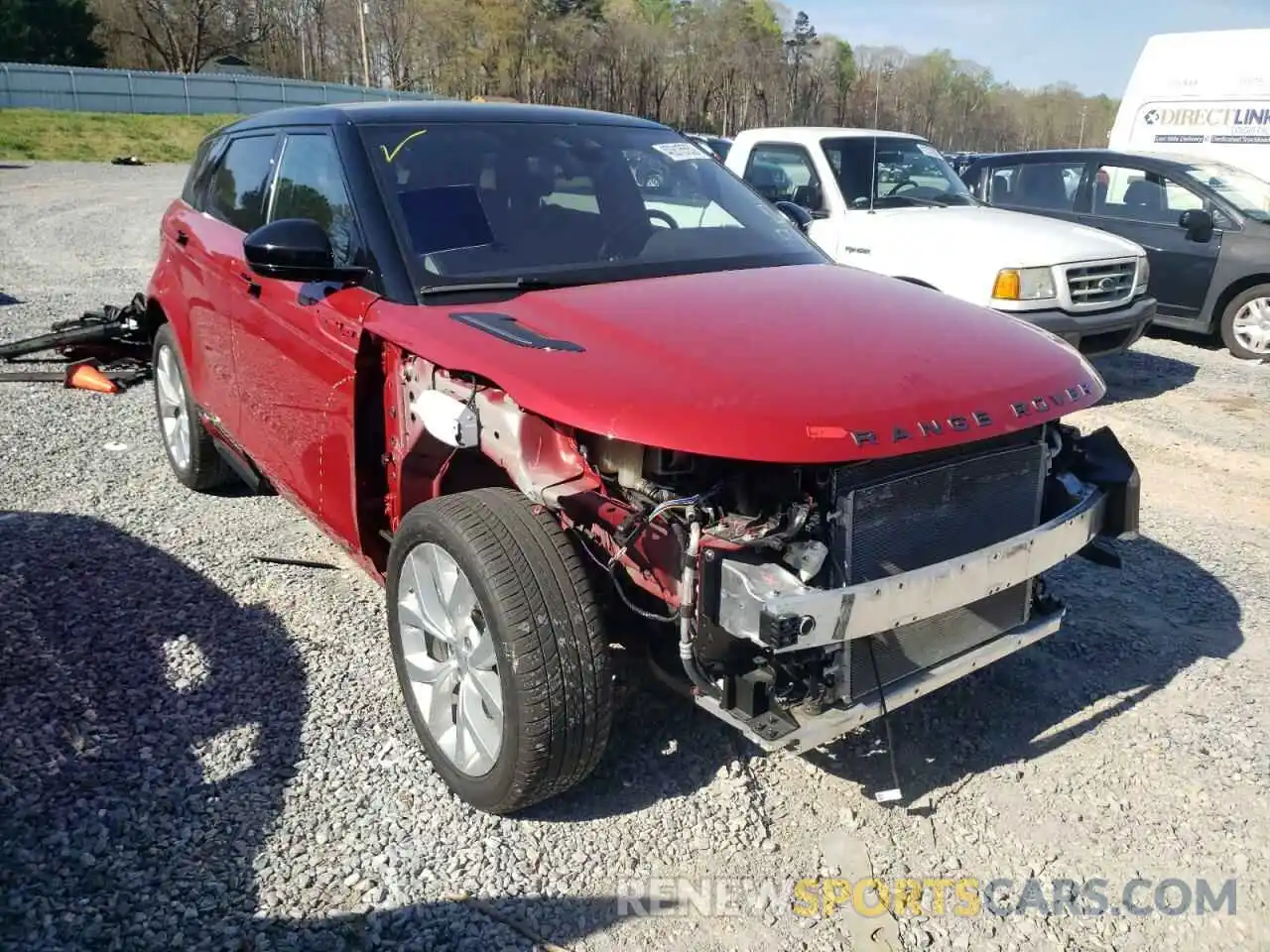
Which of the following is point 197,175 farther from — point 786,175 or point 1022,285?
point 1022,285

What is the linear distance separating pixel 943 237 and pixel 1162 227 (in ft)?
11.0

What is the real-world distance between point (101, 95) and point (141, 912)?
46631 mm

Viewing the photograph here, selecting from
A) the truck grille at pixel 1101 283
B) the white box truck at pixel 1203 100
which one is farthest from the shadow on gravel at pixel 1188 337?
the truck grille at pixel 1101 283

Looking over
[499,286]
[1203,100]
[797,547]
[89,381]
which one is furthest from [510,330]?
[1203,100]

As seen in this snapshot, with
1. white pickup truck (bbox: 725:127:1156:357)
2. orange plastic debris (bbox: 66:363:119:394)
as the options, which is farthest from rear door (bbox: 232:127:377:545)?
white pickup truck (bbox: 725:127:1156:357)

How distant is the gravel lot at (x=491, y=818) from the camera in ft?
8.23

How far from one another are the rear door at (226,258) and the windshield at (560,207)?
101cm

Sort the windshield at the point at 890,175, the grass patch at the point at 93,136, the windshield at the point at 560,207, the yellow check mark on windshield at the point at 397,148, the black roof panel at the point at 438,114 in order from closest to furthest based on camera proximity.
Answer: the windshield at the point at 560,207
the yellow check mark on windshield at the point at 397,148
the black roof panel at the point at 438,114
the windshield at the point at 890,175
the grass patch at the point at 93,136

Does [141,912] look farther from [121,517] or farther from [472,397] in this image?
[121,517]

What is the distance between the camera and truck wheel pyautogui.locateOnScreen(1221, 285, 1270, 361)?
905cm

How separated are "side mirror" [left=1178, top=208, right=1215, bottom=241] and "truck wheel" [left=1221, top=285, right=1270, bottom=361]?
66 centimetres

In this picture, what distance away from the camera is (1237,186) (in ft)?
31.1

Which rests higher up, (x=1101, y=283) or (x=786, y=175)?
(x=786, y=175)

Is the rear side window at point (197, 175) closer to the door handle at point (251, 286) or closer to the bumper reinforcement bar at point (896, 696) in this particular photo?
the door handle at point (251, 286)
